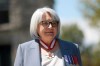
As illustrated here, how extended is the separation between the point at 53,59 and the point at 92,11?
1183 centimetres

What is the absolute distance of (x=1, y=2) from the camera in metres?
18.4

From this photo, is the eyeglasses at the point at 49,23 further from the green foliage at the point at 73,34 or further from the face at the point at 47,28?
the green foliage at the point at 73,34

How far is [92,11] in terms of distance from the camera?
16328 mm

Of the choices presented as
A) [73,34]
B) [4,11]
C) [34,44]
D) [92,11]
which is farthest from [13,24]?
[73,34]

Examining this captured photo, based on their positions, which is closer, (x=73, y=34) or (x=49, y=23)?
(x=49, y=23)

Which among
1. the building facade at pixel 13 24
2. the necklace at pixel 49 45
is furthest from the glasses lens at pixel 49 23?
the building facade at pixel 13 24

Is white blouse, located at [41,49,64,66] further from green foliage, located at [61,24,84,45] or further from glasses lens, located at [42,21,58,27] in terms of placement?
green foliage, located at [61,24,84,45]

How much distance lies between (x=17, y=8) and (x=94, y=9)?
3986mm

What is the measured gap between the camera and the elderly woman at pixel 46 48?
4.59m

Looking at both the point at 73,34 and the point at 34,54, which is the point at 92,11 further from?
the point at 73,34

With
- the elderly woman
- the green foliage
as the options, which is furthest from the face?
the green foliage

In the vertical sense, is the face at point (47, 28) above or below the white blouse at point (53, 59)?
above

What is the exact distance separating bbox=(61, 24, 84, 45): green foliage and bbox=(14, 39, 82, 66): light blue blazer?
39748 millimetres

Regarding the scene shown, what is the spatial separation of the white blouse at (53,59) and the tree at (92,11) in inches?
407
